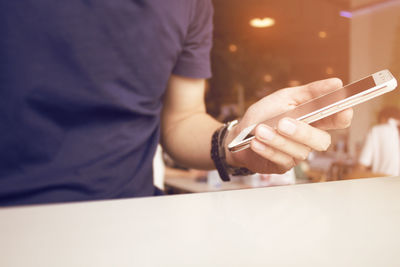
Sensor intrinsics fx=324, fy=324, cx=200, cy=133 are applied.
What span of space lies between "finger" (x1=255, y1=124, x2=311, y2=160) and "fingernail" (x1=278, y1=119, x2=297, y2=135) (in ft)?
0.06

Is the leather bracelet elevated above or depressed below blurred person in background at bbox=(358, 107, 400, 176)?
above

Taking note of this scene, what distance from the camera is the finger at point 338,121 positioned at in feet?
1.26

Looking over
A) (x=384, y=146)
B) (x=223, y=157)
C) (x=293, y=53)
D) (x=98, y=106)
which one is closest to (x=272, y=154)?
(x=223, y=157)

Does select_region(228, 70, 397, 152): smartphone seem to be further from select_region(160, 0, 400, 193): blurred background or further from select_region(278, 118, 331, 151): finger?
select_region(160, 0, 400, 193): blurred background

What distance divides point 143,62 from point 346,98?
349 mm

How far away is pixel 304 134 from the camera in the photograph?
0.36 m

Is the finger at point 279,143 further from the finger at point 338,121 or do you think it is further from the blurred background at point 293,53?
the blurred background at point 293,53

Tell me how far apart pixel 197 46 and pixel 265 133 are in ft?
1.27

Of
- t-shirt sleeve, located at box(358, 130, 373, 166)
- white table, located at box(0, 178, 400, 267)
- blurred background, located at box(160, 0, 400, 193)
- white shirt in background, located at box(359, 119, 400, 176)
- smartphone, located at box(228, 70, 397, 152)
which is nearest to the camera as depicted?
white table, located at box(0, 178, 400, 267)

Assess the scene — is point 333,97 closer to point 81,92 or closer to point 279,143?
point 279,143

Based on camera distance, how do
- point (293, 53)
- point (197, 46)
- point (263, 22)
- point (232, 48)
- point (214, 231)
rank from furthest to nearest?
point (293, 53) → point (232, 48) → point (263, 22) → point (197, 46) → point (214, 231)

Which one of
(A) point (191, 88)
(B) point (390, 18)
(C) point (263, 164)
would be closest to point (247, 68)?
(B) point (390, 18)

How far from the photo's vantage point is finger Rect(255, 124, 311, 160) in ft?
1.20

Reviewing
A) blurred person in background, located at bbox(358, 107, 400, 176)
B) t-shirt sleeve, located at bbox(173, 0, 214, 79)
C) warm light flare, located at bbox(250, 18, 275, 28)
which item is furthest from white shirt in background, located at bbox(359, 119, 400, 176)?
t-shirt sleeve, located at bbox(173, 0, 214, 79)
